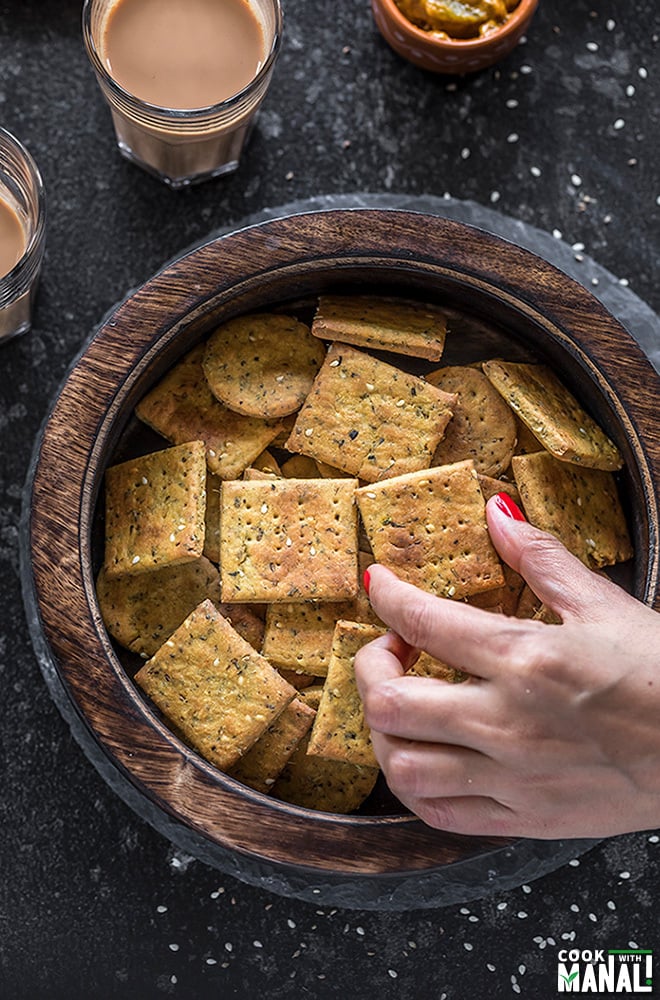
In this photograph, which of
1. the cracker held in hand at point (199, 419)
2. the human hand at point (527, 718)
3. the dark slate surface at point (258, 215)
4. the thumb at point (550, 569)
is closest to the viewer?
the human hand at point (527, 718)

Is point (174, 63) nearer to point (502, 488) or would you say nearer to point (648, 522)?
point (502, 488)

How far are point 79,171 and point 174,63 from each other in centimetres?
27

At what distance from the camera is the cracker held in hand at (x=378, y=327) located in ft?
5.50

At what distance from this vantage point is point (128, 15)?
1.77m

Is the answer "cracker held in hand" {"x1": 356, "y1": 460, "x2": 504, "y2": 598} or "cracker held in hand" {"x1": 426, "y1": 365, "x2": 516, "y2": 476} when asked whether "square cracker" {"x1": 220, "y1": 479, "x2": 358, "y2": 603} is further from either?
"cracker held in hand" {"x1": 426, "y1": 365, "x2": 516, "y2": 476}

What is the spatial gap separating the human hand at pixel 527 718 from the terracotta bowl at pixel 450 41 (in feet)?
3.07

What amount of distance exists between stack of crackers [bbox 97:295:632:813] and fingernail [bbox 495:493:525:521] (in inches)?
0.9

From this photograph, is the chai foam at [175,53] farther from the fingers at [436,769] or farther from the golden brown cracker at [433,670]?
the fingers at [436,769]

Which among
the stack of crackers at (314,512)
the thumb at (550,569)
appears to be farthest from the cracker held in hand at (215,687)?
the thumb at (550,569)

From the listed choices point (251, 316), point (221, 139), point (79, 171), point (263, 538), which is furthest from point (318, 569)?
point (79, 171)

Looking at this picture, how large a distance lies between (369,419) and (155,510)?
1.16 feet

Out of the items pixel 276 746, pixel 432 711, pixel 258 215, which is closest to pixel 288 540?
pixel 276 746

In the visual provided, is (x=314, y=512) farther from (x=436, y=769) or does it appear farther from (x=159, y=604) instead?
(x=436, y=769)

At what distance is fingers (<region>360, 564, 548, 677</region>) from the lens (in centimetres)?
133
